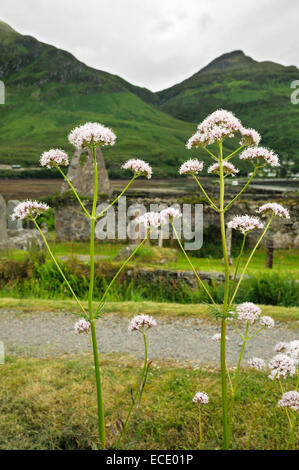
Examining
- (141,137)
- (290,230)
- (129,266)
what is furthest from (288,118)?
(129,266)

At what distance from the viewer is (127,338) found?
7.01 m

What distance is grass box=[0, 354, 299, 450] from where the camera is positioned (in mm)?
3809

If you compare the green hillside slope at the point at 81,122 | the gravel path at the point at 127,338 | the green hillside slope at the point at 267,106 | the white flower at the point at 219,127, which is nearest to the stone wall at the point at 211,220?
the gravel path at the point at 127,338

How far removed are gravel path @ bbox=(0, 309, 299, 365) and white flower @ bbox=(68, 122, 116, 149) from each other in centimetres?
437

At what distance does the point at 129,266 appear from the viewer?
11000 mm

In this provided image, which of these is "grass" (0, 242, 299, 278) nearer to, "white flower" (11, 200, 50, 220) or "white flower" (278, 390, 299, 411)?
"white flower" (278, 390, 299, 411)

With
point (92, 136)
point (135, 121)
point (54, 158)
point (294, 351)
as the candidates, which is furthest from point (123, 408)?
point (135, 121)

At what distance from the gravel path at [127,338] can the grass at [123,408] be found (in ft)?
2.38

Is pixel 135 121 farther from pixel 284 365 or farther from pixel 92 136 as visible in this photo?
pixel 284 365

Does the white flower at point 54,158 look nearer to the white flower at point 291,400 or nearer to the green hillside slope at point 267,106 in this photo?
the white flower at point 291,400

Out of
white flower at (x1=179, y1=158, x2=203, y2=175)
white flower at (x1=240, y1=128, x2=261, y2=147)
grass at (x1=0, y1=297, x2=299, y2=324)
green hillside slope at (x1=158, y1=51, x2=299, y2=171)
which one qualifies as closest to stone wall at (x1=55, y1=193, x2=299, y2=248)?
grass at (x1=0, y1=297, x2=299, y2=324)
